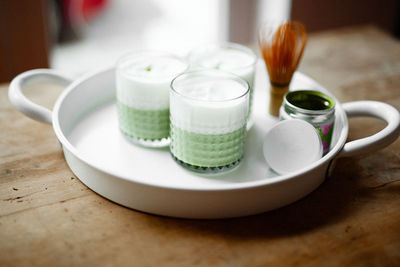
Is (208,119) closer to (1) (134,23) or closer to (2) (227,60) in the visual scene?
(2) (227,60)

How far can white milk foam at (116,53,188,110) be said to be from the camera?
0.66 m

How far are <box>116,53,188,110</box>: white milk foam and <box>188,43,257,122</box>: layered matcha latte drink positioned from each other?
4cm

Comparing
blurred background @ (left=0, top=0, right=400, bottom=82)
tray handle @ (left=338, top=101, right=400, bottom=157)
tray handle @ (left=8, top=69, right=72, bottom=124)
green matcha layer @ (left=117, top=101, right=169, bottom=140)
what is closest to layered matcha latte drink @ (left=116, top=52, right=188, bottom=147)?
green matcha layer @ (left=117, top=101, right=169, bottom=140)

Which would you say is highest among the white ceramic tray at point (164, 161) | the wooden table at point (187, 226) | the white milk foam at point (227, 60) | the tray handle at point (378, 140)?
the white milk foam at point (227, 60)

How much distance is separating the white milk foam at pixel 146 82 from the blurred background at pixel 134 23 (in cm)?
68

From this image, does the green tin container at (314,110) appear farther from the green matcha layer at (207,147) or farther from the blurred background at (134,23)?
the blurred background at (134,23)

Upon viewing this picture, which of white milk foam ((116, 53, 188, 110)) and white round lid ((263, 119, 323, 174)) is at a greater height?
white milk foam ((116, 53, 188, 110))

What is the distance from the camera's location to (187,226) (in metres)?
0.56

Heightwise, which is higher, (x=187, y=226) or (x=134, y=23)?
(x=187, y=226)

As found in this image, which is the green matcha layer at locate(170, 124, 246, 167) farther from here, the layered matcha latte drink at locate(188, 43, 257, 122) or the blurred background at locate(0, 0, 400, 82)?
the blurred background at locate(0, 0, 400, 82)

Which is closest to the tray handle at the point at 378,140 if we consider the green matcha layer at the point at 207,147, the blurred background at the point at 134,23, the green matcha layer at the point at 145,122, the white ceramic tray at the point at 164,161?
the white ceramic tray at the point at 164,161

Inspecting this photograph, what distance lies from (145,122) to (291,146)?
22 centimetres

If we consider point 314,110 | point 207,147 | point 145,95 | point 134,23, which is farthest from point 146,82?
point 134,23

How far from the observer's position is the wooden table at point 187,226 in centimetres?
51
